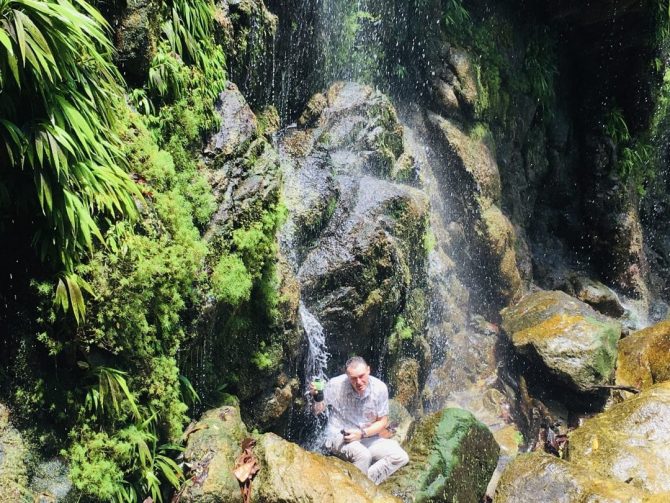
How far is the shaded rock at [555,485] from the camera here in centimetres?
598

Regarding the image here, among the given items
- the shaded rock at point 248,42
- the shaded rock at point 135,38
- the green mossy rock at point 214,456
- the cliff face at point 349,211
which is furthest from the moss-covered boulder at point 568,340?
the shaded rock at point 135,38

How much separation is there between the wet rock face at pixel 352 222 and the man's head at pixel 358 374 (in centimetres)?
141

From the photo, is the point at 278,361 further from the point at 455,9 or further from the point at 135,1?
the point at 455,9

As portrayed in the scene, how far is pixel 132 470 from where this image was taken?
16.9 feet

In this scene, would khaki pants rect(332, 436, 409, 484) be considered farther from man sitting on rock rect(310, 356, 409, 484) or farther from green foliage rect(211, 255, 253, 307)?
green foliage rect(211, 255, 253, 307)

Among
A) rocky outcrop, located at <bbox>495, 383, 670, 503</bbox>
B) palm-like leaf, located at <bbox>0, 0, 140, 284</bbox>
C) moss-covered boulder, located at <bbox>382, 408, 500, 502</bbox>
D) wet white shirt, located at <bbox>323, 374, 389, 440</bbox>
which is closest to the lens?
palm-like leaf, located at <bbox>0, 0, 140, 284</bbox>

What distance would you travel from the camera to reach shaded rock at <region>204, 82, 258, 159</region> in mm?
6941

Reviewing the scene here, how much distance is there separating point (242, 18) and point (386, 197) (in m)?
3.26

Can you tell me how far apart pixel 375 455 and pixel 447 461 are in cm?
84

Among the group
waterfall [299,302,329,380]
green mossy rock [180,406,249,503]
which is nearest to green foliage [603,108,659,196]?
waterfall [299,302,329,380]

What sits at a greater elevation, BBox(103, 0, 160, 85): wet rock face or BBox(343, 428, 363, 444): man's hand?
BBox(103, 0, 160, 85): wet rock face

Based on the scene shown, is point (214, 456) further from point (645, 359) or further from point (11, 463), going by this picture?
point (645, 359)

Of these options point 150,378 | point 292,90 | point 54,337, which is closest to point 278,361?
point 150,378

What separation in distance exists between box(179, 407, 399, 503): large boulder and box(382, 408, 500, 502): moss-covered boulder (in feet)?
3.09
